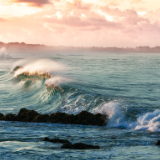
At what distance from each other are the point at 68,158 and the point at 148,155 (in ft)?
6.82

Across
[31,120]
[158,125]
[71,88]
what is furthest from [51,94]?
[158,125]

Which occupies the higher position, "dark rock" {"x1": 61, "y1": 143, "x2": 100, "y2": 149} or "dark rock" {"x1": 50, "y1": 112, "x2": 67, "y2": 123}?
"dark rock" {"x1": 50, "y1": 112, "x2": 67, "y2": 123}

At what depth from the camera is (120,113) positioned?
13.6 meters

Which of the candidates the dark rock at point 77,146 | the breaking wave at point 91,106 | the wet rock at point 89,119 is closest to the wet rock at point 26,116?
the wet rock at point 89,119

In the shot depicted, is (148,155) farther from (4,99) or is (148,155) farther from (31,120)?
(4,99)

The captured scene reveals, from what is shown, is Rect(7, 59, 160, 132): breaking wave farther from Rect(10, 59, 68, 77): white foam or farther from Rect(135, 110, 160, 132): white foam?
Rect(10, 59, 68, 77): white foam

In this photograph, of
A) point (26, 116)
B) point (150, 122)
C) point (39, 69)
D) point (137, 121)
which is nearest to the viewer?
point (150, 122)

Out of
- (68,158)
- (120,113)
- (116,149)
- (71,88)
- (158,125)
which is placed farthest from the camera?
(71,88)

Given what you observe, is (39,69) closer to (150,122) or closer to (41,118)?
(41,118)

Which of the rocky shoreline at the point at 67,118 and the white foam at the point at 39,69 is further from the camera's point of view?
the white foam at the point at 39,69

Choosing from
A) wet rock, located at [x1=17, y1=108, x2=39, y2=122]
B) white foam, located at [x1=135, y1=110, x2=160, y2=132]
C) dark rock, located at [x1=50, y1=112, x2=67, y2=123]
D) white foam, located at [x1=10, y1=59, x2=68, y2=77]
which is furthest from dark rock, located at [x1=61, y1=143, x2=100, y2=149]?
white foam, located at [x1=10, y1=59, x2=68, y2=77]

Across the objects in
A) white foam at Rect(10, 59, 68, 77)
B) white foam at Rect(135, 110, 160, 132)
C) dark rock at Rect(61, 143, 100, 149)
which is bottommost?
dark rock at Rect(61, 143, 100, 149)

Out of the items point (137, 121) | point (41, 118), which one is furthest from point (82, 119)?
point (137, 121)

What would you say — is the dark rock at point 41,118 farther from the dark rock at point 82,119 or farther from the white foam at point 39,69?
the white foam at point 39,69
